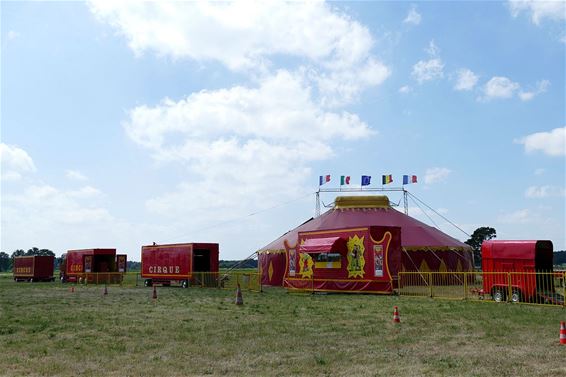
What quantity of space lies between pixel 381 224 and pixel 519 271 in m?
16.1

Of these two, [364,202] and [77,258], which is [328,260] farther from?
[77,258]

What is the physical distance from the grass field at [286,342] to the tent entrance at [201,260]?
61.8ft

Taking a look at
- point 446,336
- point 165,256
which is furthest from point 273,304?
point 165,256

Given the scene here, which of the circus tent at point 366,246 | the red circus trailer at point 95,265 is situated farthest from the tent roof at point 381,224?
the red circus trailer at point 95,265

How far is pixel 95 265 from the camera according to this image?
47.3 m

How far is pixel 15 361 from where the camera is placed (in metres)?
10.2

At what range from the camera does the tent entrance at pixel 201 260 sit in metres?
38.0

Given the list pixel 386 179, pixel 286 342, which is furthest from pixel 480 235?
pixel 286 342

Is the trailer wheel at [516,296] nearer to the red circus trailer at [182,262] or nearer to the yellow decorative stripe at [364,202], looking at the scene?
the yellow decorative stripe at [364,202]

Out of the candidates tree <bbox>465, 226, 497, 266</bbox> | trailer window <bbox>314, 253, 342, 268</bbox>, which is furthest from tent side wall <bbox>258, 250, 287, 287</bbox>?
tree <bbox>465, 226, 497, 266</bbox>

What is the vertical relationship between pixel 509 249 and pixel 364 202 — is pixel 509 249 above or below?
below

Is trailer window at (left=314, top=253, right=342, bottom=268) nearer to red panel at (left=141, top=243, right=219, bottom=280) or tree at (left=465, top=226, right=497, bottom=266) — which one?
red panel at (left=141, top=243, right=219, bottom=280)

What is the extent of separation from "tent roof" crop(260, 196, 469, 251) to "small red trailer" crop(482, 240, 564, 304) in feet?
41.0

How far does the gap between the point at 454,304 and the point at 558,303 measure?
12.6 feet
